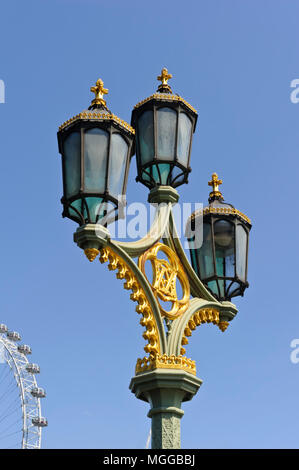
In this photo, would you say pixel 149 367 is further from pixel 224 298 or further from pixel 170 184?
Result: pixel 170 184

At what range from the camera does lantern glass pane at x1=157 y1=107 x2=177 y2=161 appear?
6.02 meters

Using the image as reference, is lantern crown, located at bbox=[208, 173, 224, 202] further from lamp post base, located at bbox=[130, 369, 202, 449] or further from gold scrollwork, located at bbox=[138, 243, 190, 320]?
lamp post base, located at bbox=[130, 369, 202, 449]

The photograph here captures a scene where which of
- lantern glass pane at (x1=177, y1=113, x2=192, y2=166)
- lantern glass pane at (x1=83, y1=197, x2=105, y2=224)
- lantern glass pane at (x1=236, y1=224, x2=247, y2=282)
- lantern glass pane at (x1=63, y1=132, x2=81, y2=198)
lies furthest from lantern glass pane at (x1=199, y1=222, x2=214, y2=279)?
lantern glass pane at (x1=63, y1=132, x2=81, y2=198)

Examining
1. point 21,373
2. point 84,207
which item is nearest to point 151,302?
point 84,207

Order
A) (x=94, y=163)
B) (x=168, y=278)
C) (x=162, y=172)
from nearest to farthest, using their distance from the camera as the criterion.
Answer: (x=94, y=163) → (x=168, y=278) → (x=162, y=172)

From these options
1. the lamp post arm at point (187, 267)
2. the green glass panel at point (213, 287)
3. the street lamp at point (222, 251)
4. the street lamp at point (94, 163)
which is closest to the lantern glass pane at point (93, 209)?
the street lamp at point (94, 163)

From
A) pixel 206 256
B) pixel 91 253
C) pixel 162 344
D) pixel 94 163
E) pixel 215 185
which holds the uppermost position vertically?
pixel 215 185

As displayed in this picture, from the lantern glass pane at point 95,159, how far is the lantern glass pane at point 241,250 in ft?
5.46

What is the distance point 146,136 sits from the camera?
6172mm

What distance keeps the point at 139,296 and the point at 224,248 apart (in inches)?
51.1

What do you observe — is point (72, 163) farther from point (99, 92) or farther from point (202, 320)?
point (202, 320)

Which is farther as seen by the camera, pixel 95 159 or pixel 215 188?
pixel 215 188

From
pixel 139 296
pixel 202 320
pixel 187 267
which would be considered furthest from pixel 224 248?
pixel 139 296
